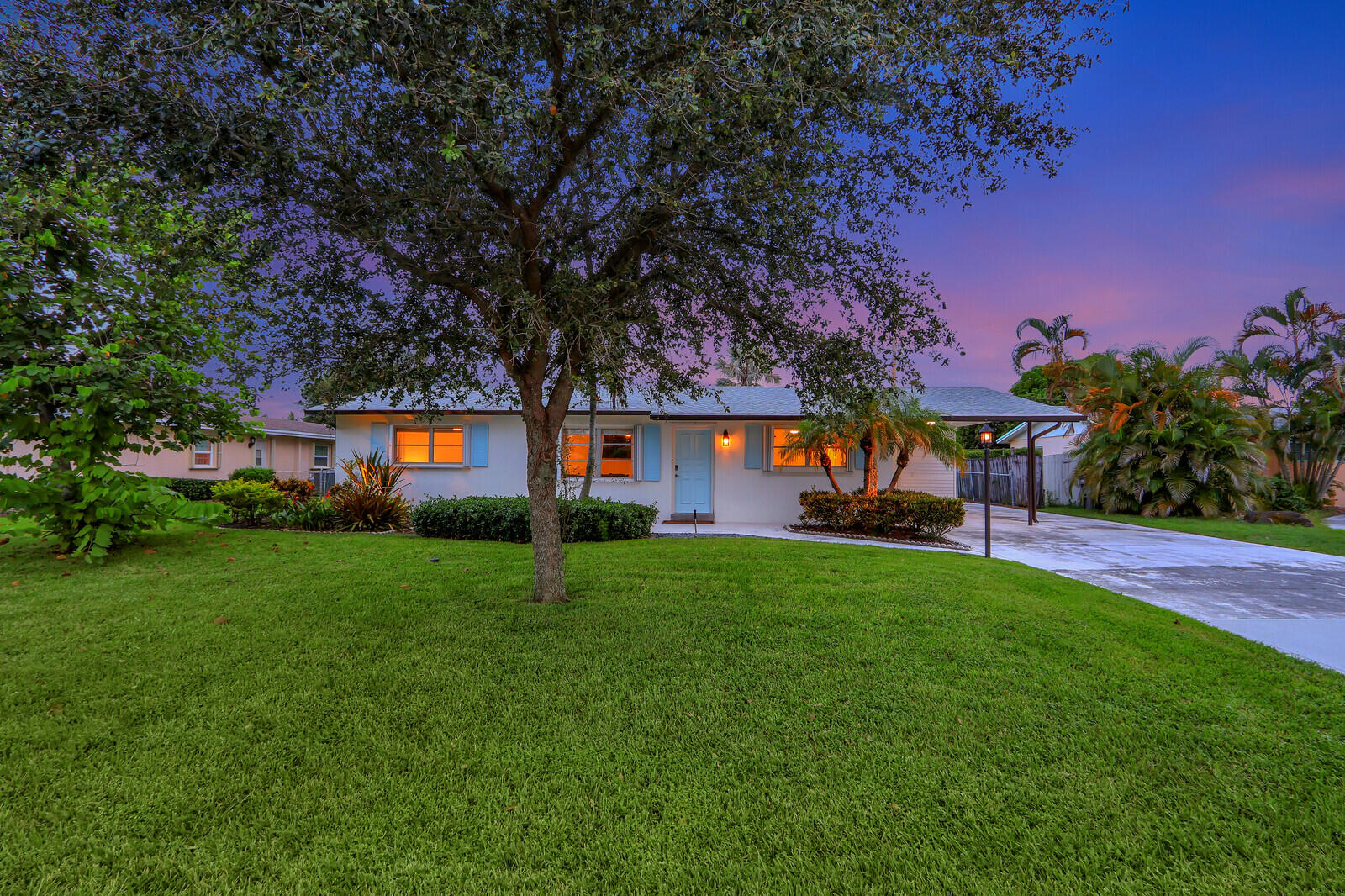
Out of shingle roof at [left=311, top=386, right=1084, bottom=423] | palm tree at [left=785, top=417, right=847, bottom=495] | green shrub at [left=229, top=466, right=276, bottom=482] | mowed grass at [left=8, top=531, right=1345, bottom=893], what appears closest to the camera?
mowed grass at [left=8, top=531, right=1345, bottom=893]

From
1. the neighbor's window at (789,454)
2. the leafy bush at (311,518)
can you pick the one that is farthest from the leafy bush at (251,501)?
the neighbor's window at (789,454)

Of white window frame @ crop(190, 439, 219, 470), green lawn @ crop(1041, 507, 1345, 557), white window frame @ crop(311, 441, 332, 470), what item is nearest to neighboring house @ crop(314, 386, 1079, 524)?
green lawn @ crop(1041, 507, 1345, 557)

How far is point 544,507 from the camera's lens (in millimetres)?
4902

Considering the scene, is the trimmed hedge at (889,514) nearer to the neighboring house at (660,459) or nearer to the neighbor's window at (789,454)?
the neighbor's window at (789,454)

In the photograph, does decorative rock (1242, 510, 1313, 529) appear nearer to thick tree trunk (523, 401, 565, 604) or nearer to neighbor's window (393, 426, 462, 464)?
thick tree trunk (523, 401, 565, 604)

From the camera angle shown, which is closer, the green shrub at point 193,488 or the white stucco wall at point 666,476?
the white stucco wall at point 666,476

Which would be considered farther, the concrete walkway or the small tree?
the small tree

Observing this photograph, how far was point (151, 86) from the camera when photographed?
3656mm

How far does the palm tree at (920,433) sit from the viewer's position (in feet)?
34.2

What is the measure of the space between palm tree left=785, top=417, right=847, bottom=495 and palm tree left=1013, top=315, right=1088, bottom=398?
15.3 metres

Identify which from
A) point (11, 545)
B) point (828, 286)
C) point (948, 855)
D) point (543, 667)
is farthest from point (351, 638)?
point (11, 545)

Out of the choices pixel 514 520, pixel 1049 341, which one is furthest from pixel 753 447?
pixel 1049 341

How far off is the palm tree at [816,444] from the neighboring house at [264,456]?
12563 mm

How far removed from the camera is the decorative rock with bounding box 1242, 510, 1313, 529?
13109mm
